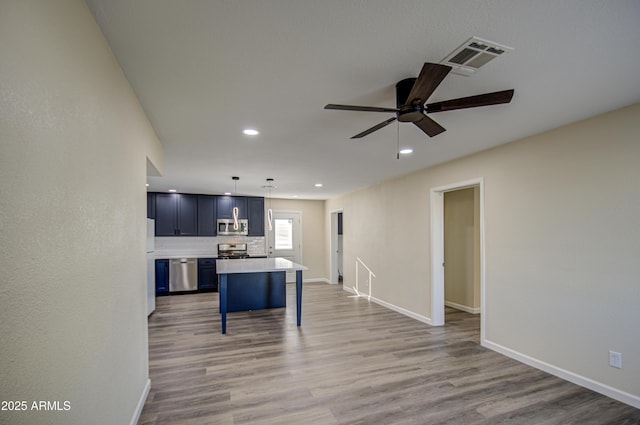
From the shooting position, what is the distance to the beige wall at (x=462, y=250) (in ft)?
18.2

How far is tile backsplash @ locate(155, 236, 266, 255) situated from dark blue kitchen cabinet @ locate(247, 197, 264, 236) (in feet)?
0.65

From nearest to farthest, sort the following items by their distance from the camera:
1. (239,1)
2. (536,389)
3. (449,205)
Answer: (239,1) < (536,389) < (449,205)

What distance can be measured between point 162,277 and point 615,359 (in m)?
7.54

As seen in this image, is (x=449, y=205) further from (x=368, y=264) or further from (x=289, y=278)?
(x=289, y=278)

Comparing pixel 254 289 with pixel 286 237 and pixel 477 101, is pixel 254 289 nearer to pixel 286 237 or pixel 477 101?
pixel 286 237

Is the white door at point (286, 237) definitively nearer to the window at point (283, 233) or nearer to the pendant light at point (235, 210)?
the window at point (283, 233)

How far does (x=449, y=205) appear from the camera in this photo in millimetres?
5977

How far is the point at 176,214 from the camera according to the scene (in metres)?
7.64

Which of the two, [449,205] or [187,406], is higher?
[449,205]

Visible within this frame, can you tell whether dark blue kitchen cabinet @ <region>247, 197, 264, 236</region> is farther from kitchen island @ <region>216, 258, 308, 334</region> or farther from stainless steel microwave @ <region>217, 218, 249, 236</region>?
kitchen island @ <region>216, 258, 308, 334</region>

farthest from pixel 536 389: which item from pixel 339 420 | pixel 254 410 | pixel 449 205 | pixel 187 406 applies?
pixel 449 205

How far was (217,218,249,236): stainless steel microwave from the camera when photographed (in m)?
7.94

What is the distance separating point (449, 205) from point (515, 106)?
3618 mm

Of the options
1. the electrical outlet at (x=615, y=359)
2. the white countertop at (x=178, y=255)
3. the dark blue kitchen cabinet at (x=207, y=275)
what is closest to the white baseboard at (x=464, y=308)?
the electrical outlet at (x=615, y=359)
